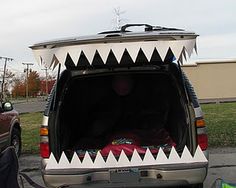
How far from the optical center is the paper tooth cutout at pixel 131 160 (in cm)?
502

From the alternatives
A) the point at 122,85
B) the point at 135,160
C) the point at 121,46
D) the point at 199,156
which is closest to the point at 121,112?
the point at 122,85

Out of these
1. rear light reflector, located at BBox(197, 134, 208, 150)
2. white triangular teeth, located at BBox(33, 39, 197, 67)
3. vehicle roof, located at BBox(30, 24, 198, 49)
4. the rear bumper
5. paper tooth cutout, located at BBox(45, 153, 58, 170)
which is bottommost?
the rear bumper

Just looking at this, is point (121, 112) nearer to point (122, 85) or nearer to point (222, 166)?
point (122, 85)

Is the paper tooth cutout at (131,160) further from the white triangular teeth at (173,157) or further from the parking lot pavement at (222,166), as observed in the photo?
the parking lot pavement at (222,166)

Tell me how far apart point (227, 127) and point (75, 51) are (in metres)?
9.24

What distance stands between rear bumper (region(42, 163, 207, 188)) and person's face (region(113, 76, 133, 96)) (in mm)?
1917

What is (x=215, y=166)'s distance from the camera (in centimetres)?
823

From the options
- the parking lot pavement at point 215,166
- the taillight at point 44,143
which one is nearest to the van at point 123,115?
the taillight at point 44,143

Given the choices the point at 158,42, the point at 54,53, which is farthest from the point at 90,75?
the point at 158,42

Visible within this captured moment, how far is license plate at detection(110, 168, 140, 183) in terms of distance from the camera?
197 inches

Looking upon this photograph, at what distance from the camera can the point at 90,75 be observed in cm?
588

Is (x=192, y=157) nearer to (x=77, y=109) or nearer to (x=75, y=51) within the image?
(x=75, y=51)

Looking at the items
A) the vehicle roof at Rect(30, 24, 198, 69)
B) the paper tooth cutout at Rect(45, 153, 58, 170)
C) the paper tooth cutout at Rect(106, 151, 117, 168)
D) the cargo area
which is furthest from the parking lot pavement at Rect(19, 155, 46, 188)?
the vehicle roof at Rect(30, 24, 198, 69)

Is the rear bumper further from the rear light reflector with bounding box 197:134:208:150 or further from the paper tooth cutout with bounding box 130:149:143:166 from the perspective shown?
the rear light reflector with bounding box 197:134:208:150
